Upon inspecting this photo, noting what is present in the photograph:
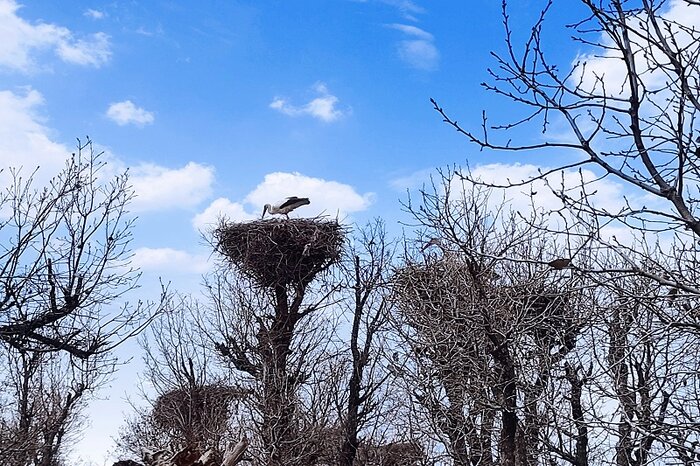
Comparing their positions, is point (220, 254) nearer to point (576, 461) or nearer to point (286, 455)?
point (286, 455)

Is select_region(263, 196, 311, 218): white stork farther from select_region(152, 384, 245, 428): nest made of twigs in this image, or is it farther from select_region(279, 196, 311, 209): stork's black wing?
select_region(152, 384, 245, 428): nest made of twigs

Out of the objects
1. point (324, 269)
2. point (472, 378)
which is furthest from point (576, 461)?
point (324, 269)

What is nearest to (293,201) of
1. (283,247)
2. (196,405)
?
(283,247)

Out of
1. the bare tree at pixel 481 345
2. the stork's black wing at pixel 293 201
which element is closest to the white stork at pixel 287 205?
the stork's black wing at pixel 293 201

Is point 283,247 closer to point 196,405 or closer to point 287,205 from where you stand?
point 287,205

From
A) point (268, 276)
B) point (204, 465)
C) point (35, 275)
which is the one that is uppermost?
point (268, 276)

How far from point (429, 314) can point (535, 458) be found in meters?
2.71

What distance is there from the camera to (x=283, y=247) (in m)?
15.9

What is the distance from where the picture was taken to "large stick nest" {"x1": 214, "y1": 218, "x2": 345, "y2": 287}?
15.8 m

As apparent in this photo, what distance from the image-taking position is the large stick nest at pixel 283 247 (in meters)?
15.8

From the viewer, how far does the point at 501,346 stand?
32.8 ft

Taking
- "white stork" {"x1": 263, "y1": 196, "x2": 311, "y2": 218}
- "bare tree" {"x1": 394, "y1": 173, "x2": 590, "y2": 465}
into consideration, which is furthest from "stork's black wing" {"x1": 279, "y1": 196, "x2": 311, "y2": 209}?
"bare tree" {"x1": 394, "y1": 173, "x2": 590, "y2": 465}

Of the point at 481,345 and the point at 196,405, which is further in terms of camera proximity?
the point at 196,405

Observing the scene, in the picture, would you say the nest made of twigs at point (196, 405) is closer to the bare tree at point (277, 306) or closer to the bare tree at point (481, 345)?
the bare tree at point (277, 306)
